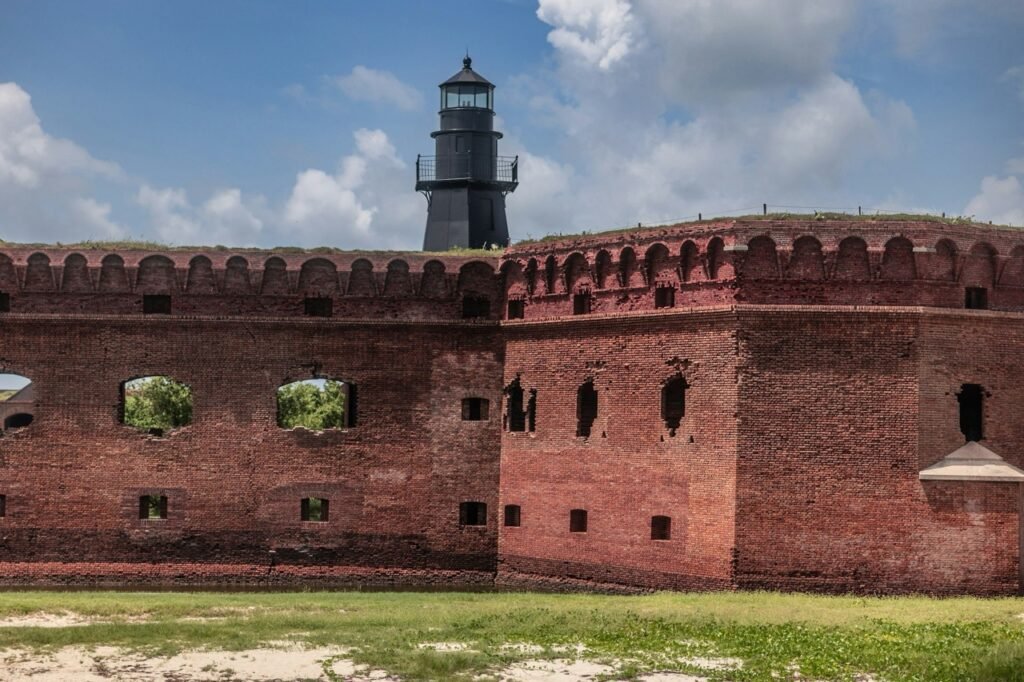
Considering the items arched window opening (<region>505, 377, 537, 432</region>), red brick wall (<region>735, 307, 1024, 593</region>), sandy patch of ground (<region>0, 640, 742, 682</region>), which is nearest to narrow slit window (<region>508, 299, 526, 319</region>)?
arched window opening (<region>505, 377, 537, 432</region>)

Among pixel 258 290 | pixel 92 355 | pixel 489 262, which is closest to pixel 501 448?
pixel 489 262

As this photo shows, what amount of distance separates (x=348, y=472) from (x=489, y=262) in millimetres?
4843

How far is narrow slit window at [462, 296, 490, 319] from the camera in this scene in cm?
2936

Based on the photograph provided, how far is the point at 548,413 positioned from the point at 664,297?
3240 millimetres

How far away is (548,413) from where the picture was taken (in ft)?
90.4

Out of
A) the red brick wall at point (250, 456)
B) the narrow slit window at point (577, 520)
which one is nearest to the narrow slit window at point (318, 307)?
the red brick wall at point (250, 456)

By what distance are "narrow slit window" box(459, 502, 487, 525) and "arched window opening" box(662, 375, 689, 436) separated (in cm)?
477

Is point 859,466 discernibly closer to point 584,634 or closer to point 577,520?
point 577,520

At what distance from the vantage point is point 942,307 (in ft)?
79.8

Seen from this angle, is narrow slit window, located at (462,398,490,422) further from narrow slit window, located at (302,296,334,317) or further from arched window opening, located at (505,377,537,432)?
narrow slit window, located at (302,296,334,317)

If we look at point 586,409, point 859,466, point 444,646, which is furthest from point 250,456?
point 859,466

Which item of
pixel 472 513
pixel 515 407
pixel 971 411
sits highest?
pixel 515 407

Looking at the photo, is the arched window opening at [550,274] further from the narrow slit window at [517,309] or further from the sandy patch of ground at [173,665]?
the sandy patch of ground at [173,665]

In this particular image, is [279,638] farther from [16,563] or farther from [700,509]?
[16,563]
